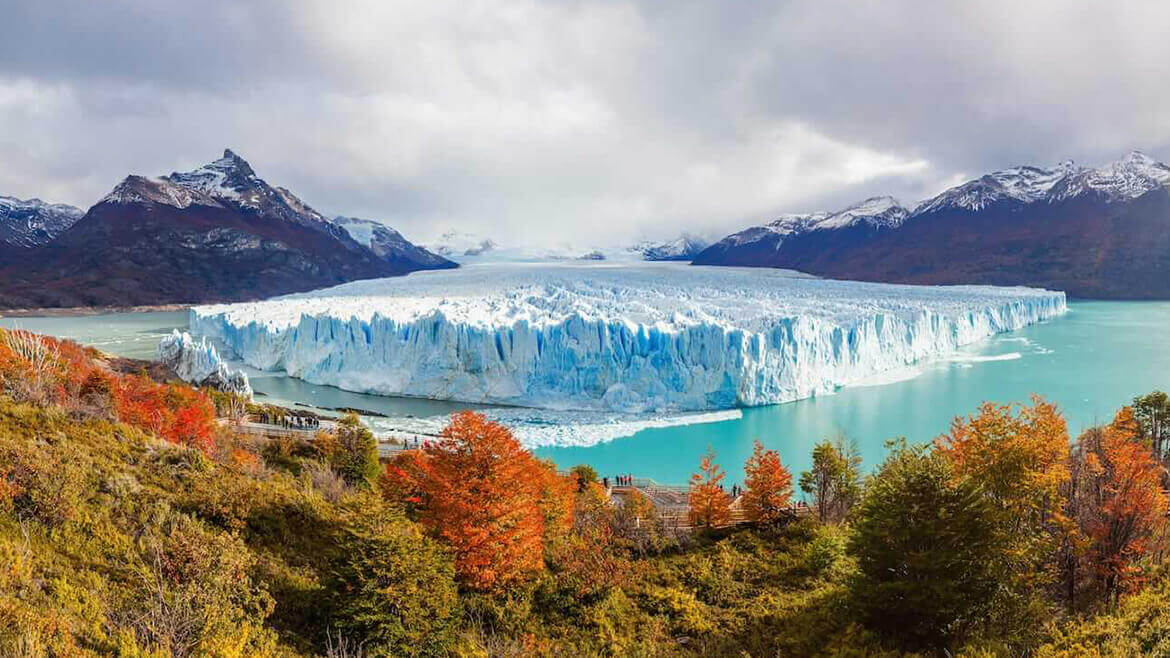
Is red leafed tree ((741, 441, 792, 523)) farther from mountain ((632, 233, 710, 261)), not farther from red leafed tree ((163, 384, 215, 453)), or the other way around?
mountain ((632, 233, 710, 261))

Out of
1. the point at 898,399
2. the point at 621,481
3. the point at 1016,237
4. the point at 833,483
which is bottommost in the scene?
the point at 621,481

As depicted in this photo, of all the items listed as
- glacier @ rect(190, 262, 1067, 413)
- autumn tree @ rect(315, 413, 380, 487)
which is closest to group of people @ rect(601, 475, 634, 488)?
autumn tree @ rect(315, 413, 380, 487)

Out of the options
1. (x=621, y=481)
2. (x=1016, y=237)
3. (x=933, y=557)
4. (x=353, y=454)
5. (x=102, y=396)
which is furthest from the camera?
(x=1016, y=237)

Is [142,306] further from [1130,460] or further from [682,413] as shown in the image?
[1130,460]

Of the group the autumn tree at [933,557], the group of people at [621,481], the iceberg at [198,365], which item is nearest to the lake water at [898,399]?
the group of people at [621,481]

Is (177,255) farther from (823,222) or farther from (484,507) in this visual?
(823,222)

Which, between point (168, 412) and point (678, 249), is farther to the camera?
point (678, 249)

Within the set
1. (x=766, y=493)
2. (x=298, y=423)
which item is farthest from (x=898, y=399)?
(x=298, y=423)

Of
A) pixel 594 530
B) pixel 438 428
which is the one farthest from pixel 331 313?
pixel 594 530
